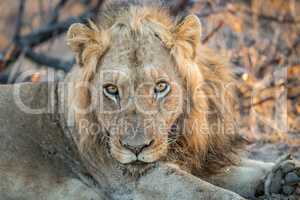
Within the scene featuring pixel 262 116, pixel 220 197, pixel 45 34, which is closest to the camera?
pixel 220 197

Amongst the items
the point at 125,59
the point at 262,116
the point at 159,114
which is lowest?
the point at 262,116

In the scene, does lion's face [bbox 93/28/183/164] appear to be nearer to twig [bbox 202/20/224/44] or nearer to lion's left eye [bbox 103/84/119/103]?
lion's left eye [bbox 103/84/119/103]

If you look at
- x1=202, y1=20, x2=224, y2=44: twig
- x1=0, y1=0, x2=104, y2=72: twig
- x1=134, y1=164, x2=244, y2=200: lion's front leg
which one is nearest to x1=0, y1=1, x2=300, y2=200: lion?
x1=134, y1=164, x2=244, y2=200: lion's front leg

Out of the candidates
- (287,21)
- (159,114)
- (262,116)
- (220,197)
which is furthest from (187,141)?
(287,21)

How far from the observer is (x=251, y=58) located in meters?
7.79

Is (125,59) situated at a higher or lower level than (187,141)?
higher

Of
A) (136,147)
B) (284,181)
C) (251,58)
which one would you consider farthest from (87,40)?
(251,58)

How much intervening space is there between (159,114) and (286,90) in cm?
367

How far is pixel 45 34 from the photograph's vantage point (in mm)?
8305

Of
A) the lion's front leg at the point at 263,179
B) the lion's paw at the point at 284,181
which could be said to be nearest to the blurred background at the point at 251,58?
the lion's front leg at the point at 263,179

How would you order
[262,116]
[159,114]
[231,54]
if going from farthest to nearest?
1. [231,54]
2. [262,116]
3. [159,114]

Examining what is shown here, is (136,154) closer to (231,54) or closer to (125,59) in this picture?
(125,59)

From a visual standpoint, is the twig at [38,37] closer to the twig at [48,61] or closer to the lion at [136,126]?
the twig at [48,61]

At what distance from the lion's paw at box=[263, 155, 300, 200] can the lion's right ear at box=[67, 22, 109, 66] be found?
1.38 meters
